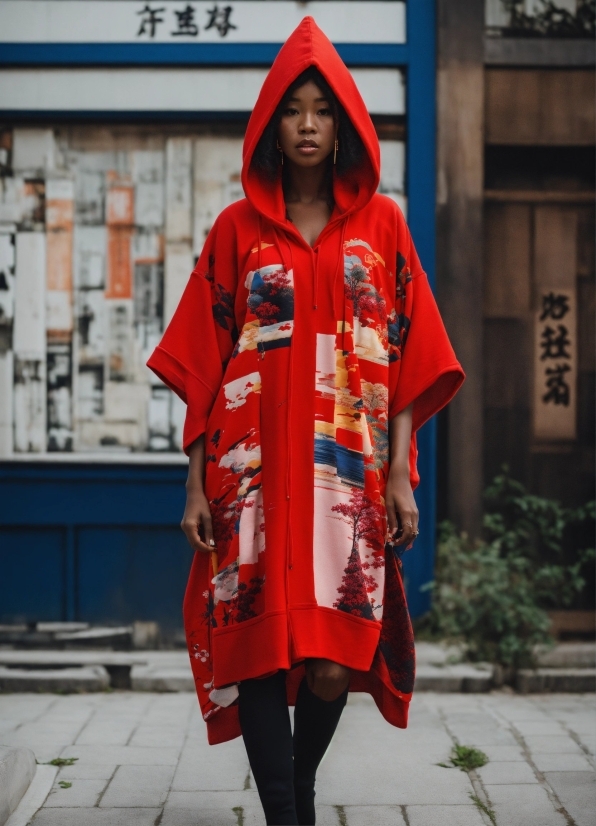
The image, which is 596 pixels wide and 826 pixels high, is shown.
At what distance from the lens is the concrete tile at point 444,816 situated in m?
3.23

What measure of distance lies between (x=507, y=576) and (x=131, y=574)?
1.93m

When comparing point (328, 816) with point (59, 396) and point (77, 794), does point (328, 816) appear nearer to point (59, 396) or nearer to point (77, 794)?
point (77, 794)

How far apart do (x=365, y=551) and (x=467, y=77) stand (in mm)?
3753

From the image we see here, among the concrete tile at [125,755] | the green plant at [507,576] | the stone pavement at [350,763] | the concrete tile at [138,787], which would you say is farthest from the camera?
the green plant at [507,576]

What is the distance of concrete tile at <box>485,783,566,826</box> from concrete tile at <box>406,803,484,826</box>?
2.8 inches

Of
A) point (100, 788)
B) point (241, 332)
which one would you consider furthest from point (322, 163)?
point (100, 788)

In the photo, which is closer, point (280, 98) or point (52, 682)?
point (280, 98)

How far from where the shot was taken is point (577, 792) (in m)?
3.53

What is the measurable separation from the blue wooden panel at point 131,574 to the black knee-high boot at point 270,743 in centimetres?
305

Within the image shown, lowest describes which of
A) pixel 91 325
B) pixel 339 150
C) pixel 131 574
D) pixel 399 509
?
pixel 131 574

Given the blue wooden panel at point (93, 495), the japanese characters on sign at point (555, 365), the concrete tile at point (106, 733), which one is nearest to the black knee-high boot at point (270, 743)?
the concrete tile at point (106, 733)

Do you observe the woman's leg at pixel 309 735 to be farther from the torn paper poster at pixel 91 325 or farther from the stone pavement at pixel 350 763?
the torn paper poster at pixel 91 325

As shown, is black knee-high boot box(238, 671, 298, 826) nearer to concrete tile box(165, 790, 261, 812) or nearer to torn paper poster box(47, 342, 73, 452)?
concrete tile box(165, 790, 261, 812)

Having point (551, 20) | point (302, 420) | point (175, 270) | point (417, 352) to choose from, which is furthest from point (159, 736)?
point (551, 20)
